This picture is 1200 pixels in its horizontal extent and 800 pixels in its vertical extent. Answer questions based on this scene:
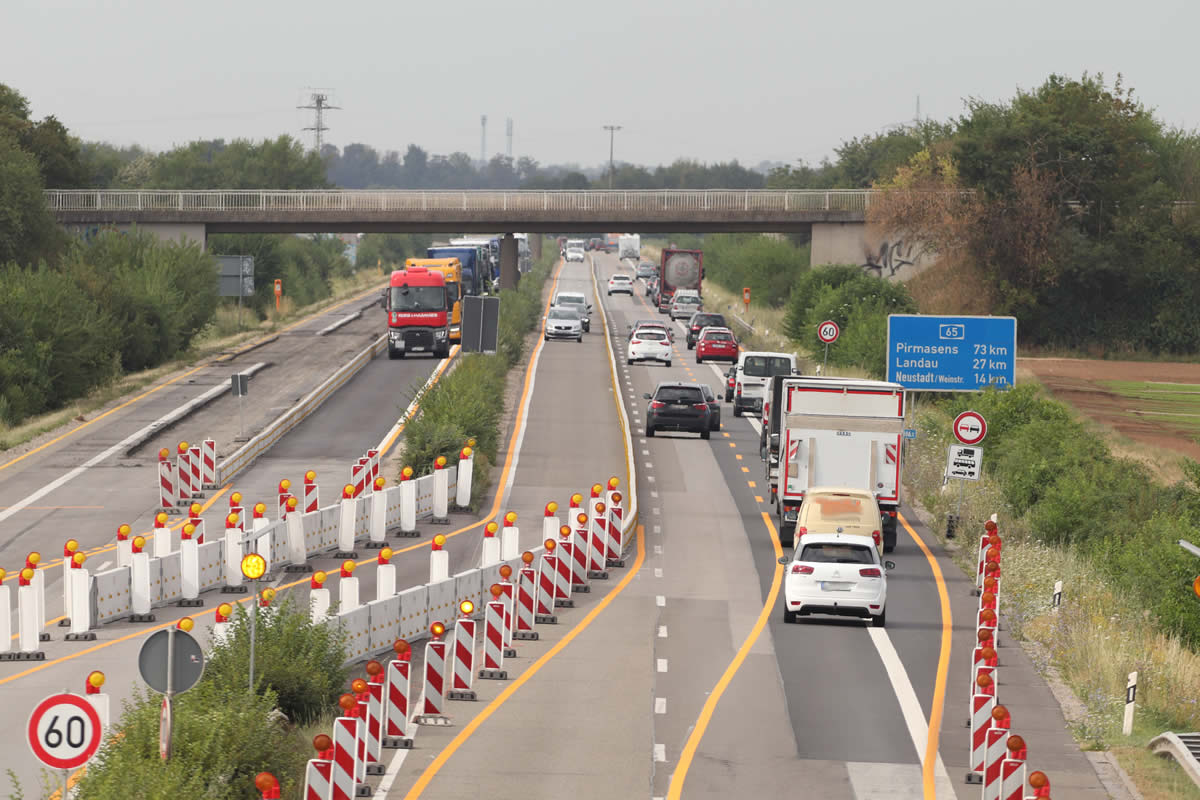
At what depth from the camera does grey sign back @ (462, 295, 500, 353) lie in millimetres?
49619

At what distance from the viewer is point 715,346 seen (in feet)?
220

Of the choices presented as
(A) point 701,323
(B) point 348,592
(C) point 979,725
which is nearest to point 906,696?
(C) point 979,725

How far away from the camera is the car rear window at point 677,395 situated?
1809 inches

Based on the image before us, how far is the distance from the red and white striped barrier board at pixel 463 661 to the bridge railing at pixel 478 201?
56.8 metres

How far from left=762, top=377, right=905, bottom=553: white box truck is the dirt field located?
16.7m

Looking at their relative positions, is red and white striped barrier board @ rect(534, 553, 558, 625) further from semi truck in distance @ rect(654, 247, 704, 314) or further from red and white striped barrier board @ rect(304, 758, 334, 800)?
semi truck in distance @ rect(654, 247, 704, 314)

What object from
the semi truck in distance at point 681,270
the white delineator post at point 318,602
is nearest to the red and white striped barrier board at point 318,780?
the white delineator post at point 318,602

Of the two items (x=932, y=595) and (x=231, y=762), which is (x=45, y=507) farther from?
(x=231, y=762)

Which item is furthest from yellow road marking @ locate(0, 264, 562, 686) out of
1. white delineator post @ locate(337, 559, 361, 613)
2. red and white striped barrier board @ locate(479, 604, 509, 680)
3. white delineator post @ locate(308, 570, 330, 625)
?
red and white striped barrier board @ locate(479, 604, 509, 680)

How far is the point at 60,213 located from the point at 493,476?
46.5 metres

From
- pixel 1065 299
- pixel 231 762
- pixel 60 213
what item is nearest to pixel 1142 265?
pixel 1065 299

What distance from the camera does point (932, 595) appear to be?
27422 mm

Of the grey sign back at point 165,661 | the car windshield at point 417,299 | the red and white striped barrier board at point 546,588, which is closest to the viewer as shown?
the grey sign back at point 165,661

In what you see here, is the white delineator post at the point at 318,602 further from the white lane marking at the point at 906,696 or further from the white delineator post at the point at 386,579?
the white lane marking at the point at 906,696
